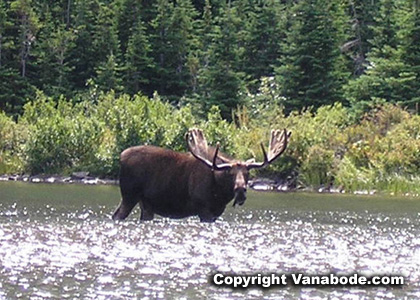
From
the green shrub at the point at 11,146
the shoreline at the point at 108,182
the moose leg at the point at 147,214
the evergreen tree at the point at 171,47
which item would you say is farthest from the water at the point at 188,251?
the evergreen tree at the point at 171,47

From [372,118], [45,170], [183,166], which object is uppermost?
[183,166]

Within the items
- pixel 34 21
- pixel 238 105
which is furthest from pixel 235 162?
pixel 34 21

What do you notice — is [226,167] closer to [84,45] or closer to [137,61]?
[137,61]

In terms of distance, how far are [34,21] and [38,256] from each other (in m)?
65.7

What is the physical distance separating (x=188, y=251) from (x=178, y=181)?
6.52 m

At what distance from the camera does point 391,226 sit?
84.8 ft

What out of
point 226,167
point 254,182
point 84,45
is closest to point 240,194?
point 226,167

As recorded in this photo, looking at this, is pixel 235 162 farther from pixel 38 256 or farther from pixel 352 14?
pixel 352 14

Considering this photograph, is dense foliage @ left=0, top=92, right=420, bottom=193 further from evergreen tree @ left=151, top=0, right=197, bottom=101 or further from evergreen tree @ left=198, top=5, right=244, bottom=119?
evergreen tree @ left=151, top=0, right=197, bottom=101

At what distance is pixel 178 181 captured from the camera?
25375 mm

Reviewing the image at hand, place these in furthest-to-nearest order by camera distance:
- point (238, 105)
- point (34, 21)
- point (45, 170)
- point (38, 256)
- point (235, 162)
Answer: point (34, 21) < point (238, 105) < point (45, 170) < point (235, 162) < point (38, 256)

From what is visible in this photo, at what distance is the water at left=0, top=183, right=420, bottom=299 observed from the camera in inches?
595

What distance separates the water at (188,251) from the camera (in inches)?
595

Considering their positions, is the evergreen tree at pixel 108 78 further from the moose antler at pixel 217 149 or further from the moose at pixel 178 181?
the moose at pixel 178 181
